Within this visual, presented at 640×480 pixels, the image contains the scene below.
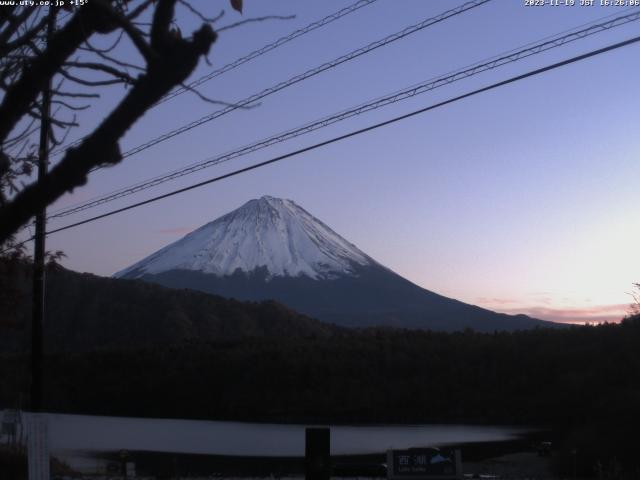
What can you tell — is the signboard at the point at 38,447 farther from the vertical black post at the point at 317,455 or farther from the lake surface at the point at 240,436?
the lake surface at the point at 240,436

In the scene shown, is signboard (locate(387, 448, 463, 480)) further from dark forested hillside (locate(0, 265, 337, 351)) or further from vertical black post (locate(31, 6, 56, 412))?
dark forested hillside (locate(0, 265, 337, 351))

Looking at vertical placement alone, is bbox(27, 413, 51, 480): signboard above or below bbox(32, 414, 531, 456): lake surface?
above

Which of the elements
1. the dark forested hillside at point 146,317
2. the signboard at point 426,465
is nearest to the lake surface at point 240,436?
the signboard at point 426,465

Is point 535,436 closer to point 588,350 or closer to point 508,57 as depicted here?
point 588,350

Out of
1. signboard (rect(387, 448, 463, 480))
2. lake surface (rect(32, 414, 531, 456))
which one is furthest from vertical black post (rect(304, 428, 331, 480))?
lake surface (rect(32, 414, 531, 456))

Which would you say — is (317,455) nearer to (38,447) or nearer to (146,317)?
(38,447)

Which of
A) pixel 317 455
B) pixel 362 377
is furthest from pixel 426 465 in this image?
pixel 362 377
